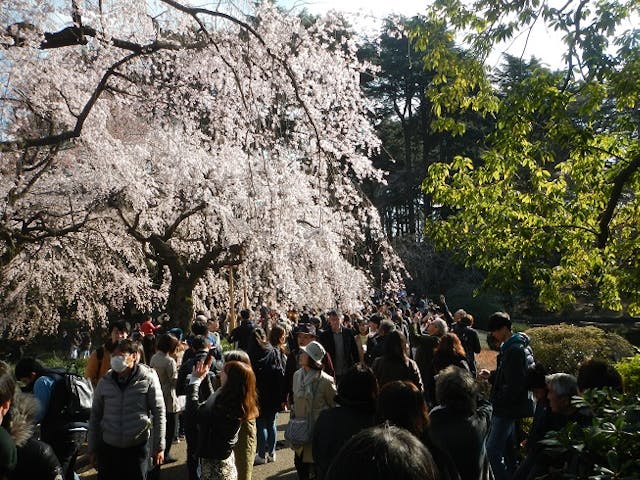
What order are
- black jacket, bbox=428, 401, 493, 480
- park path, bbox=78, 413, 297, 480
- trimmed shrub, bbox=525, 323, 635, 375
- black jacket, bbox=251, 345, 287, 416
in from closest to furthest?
1. black jacket, bbox=428, 401, 493, 480
2. park path, bbox=78, 413, 297, 480
3. black jacket, bbox=251, 345, 287, 416
4. trimmed shrub, bbox=525, 323, 635, 375

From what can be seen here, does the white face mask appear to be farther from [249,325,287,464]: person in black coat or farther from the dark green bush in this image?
the dark green bush

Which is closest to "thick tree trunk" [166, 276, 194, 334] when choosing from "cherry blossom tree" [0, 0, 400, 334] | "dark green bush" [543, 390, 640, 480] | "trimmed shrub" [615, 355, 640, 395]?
"cherry blossom tree" [0, 0, 400, 334]

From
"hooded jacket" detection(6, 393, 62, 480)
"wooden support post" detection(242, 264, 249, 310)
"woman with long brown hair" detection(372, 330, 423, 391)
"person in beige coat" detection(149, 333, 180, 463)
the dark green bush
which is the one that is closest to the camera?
the dark green bush

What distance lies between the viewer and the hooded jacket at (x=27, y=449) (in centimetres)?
273

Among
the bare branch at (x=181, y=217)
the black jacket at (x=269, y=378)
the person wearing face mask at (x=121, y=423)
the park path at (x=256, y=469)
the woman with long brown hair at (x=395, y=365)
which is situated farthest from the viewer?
the bare branch at (x=181, y=217)

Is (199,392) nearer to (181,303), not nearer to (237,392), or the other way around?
(237,392)

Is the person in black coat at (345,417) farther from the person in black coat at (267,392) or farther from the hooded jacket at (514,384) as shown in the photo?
the person in black coat at (267,392)

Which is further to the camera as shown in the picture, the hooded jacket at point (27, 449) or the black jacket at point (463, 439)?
the black jacket at point (463, 439)

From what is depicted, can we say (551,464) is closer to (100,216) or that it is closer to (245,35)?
(245,35)

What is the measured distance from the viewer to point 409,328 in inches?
460

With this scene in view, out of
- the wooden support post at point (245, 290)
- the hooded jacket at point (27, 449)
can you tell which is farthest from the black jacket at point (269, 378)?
the wooden support post at point (245, 290)

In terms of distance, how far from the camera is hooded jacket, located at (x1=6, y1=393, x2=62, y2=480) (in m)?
2.73

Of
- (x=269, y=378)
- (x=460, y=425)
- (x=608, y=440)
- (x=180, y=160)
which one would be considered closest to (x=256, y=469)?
(x=269, y=378)

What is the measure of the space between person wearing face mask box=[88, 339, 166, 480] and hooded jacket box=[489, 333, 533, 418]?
2.97 metres
